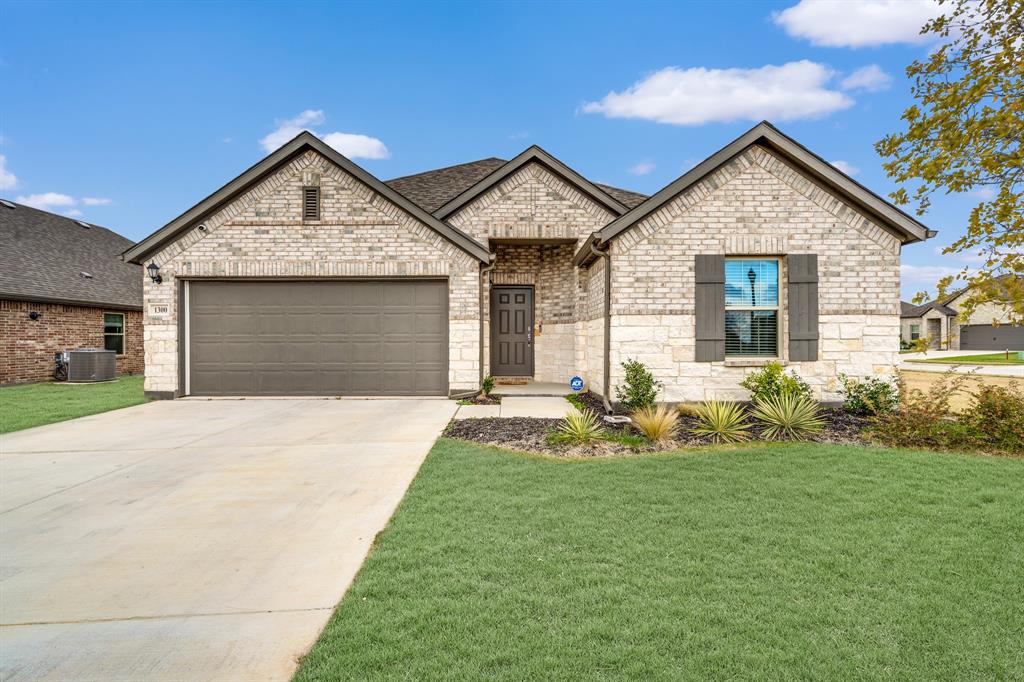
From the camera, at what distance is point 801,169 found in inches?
356

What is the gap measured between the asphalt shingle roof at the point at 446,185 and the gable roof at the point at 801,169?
4735mm

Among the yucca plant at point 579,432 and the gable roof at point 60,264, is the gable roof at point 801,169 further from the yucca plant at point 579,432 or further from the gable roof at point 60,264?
the gable roof at point 60,264

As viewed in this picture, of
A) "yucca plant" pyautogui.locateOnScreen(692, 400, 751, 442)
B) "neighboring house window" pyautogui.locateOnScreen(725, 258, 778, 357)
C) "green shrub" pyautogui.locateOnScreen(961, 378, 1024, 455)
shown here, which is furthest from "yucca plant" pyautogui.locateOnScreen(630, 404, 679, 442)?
"green shrub" pyautogui.locateOnScreen(961, 378, 1024, 455)

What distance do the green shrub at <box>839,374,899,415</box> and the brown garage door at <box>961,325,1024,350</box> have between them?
40.5 meters

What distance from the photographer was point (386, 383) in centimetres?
1116

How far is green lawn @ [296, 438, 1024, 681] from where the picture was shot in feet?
7.47

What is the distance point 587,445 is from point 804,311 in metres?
5.21

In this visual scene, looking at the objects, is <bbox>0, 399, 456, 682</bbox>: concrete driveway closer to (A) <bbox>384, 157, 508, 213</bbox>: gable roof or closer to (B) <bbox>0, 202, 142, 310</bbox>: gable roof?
(A) <bbox>384, 157, 508, 213</bbox>: gable roof

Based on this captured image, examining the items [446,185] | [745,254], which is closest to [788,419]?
[745,254]

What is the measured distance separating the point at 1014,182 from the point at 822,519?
3.64 meters

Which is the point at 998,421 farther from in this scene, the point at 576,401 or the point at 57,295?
the point at 57,295

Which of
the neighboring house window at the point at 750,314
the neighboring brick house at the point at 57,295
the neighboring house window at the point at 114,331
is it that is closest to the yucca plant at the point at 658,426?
the neighboring house window at the point at 750,314

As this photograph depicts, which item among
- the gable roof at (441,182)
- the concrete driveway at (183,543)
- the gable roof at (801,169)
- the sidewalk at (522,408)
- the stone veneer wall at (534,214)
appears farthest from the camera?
the gable roof at (441,182)

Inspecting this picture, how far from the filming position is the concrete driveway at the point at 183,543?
8.05 feet
